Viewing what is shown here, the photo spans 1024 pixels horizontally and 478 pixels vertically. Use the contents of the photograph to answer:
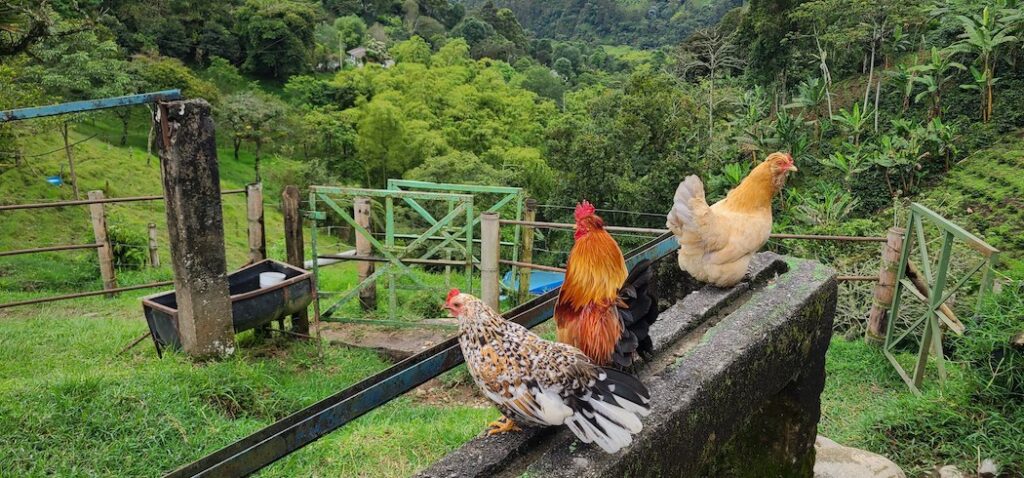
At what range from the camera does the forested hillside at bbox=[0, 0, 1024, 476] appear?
5.16 metres

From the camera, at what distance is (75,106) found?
147 inches

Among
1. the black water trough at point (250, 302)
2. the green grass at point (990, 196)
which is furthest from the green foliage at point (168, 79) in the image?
the green grass at point (990, 196)

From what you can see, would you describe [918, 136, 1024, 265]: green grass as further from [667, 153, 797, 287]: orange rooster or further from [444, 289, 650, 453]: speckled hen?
[444, 289, 650, 453]: speckled hen

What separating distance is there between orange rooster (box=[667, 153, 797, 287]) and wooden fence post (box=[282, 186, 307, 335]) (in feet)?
12.6

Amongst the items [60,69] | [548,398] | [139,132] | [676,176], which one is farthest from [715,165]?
[139,132]

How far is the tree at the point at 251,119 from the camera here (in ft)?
72.3

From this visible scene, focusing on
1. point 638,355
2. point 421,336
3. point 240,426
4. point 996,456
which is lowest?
point 421,336

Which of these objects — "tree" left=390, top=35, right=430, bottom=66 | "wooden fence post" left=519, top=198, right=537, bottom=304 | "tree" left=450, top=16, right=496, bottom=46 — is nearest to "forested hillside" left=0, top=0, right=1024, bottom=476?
"tree" left=390, top=35, right=430, bottom=66

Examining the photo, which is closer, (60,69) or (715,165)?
(715,165)

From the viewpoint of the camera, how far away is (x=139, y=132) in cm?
2283

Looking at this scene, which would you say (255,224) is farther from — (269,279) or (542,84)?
(542,84)

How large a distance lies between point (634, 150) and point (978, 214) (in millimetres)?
6860

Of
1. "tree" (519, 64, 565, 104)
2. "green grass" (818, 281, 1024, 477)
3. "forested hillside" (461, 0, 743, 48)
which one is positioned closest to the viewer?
"green grass" (818, 281, 1024, 477)

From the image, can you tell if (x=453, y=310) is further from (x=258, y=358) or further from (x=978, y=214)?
(x=978, y=214)
